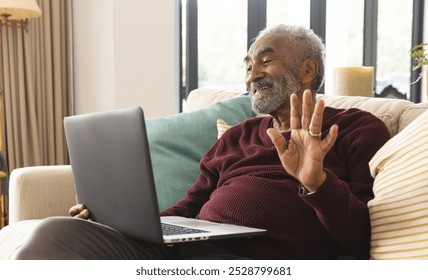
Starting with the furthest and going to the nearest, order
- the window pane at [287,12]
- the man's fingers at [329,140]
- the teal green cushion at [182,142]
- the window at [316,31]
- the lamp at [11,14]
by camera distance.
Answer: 1. the window pane at [287,12]
2. the window at [316,31]
3. the lamp at [11,14]
4. the teal green cushion at [182,142]
5. the man's fingers at [329,140]

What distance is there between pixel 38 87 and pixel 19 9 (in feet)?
2.26

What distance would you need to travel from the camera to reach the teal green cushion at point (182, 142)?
2.13 meters

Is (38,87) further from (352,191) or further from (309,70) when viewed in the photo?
(352,191)

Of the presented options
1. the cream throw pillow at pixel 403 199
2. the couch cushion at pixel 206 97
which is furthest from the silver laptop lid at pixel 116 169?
the couch cushion at pixel 206 97

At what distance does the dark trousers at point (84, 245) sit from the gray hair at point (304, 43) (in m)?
0.68

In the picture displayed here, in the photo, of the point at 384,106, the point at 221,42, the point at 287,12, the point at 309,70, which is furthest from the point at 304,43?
the point at 287,12

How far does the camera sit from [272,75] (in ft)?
6.16

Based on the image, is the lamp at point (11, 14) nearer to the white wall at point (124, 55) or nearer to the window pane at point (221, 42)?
the white wall at point (124, 55)

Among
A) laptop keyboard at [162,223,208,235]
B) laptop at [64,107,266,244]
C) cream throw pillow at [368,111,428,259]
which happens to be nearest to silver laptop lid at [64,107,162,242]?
laptop at [64,107,266,244]

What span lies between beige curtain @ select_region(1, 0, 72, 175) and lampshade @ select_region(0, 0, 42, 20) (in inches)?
11.3

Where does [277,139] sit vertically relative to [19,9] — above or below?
below
